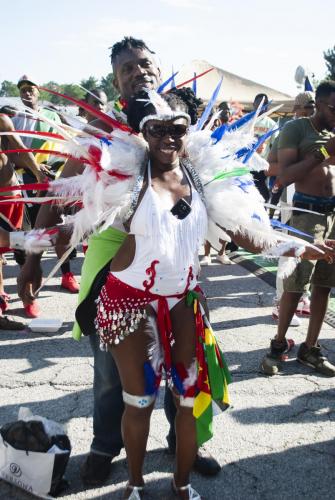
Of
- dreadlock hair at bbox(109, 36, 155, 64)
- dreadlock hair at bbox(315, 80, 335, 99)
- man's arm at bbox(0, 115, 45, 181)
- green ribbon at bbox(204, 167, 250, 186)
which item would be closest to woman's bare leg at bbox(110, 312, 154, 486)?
green ribbon at bbox(204, 167, 250, 186)

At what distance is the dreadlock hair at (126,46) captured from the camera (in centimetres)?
252

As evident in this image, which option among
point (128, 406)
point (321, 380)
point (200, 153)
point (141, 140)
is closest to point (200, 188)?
point (200, 153)

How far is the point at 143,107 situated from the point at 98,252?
2.16 feet

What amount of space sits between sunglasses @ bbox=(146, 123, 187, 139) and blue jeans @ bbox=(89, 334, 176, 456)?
979 mm

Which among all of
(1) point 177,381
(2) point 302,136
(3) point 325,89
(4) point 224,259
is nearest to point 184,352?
(1) point 177,381

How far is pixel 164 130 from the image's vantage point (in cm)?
202

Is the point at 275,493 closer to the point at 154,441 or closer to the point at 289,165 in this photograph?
the point at 154,441

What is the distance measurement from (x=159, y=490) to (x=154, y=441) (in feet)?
1.29

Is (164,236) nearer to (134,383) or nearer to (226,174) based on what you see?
(226,174)

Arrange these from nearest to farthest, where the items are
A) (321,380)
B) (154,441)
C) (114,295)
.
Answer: (114,295) → (154,441) → (321,380)

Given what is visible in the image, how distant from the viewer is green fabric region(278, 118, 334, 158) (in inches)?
143

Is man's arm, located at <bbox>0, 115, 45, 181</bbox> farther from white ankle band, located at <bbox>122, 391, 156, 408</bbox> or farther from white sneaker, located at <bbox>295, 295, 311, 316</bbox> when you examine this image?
white ankle band, located at <bbox>122, 391, 156, 408</bbox>

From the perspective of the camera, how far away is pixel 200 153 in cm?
221

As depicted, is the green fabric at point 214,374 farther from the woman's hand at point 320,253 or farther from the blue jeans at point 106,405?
the woman's hand at point 320,253
